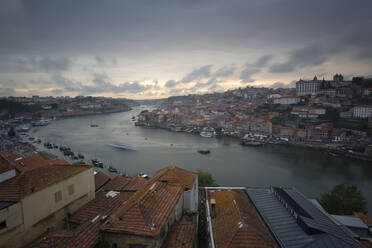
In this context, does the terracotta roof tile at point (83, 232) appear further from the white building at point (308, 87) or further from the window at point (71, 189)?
the white building at point (308, 87)

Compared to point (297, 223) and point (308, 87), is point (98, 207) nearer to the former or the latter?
point (297, 223)

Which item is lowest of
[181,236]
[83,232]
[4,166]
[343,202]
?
[343,202]

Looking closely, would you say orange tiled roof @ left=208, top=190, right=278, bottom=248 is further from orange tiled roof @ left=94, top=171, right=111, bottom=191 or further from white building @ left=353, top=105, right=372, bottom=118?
white building @ left=353, top=105, right=372, bottom=118

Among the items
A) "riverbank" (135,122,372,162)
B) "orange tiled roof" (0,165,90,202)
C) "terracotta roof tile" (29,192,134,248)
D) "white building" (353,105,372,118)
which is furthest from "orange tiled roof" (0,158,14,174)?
"white building" (353,105,372,118)

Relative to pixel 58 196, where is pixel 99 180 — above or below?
below

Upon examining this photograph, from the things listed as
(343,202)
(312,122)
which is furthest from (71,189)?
(312,122)

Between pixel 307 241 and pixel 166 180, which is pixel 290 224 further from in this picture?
pixel 166 180

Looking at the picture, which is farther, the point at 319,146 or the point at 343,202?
the point at 319,146
